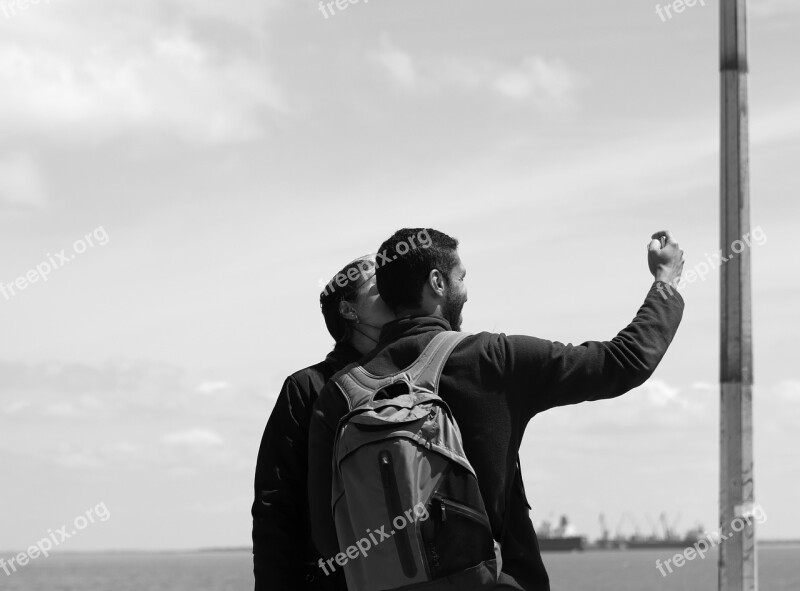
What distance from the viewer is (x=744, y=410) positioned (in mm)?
6000

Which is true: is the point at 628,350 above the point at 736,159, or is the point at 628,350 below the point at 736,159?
below

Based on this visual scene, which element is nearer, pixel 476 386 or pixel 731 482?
pixel 476 386

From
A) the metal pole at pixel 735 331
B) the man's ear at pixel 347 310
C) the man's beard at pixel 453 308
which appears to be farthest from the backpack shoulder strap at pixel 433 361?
the metal pole at pixel 735 331

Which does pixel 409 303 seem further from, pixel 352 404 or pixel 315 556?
pixel 315 556

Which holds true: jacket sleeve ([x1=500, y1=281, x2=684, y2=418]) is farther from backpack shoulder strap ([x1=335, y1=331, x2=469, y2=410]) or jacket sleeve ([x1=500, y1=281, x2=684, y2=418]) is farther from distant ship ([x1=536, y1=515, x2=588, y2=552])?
distant ship ([x1=536, y1=515, x2=588, y2=552])

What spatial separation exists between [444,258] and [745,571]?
2.70m

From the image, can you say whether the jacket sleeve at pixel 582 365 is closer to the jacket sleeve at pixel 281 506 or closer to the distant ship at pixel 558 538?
the jacket sleeve at pixel 281 506

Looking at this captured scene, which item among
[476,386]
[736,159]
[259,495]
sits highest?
[736,159]

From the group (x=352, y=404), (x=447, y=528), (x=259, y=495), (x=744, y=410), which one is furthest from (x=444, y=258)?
(x=744, y=410)

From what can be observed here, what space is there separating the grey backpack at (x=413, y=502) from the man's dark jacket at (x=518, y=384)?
0.09 meters

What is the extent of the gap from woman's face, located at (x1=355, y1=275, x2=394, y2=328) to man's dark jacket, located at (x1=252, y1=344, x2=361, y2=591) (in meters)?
0.37

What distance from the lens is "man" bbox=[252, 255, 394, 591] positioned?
4438 mm

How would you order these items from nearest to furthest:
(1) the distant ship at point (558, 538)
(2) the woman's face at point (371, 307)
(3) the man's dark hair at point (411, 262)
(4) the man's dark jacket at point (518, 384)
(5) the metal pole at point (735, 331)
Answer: (4) the man's dark jacket at point (518, 384) → (3) the man's dark hair at point (411, 262) → (2) the woman's face at point (371, 307) → (5) the metal pole at point (735, 331) → (1) the distant ship at point (558, 538)

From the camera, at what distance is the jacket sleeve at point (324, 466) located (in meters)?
3.99
